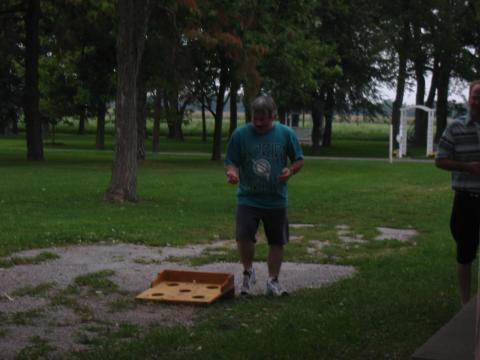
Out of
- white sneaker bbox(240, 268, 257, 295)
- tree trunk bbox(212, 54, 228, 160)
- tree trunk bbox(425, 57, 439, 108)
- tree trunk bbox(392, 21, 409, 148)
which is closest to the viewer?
white sneaker bbox(240, 268, 257, 295)

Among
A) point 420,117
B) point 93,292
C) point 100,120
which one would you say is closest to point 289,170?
point 93,292

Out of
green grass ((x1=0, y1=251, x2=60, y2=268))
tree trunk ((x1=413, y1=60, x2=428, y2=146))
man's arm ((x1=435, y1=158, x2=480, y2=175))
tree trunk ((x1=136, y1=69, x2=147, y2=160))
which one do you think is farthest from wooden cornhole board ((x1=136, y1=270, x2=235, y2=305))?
tree trunk ((x1=413, y1=60, x2=428, y2=146))

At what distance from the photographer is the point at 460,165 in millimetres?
6105

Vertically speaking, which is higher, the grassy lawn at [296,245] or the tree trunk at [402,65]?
the tree trunk at [402,65]

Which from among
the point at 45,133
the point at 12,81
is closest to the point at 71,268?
the point at 12,81

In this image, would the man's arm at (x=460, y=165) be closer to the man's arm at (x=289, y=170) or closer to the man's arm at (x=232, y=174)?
the man's arm at (x=289, y=170)

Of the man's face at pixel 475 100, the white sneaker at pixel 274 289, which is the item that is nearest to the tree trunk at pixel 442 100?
the white sneaker at pixel 274 289

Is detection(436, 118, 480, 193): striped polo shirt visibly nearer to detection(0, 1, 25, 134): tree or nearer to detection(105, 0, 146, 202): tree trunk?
detection(105, 0, 146, 202): tree trunk

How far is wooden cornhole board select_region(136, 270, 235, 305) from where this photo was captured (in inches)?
279

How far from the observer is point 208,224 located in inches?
502

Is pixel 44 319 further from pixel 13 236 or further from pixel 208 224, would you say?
pixel 208 224

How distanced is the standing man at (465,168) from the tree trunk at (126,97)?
1020 cm

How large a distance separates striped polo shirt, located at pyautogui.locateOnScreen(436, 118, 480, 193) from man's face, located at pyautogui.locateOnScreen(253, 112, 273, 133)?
60.1 inches

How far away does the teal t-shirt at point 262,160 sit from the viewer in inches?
287
